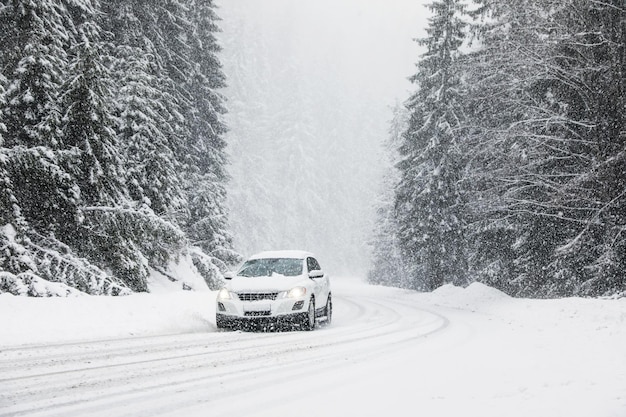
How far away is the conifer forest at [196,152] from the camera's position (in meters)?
14.7

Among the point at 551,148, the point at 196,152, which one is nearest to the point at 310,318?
the point at 551,148

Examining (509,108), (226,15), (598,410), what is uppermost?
(226,15)

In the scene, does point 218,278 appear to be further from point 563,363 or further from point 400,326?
point 563,363

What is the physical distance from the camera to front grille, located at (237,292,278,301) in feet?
40.2

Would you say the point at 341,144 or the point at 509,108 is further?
the point at 341,144

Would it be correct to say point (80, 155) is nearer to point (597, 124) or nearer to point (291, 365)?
point (291, 365)

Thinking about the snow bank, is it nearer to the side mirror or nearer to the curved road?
the curved road

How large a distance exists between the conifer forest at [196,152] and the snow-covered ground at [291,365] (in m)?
3.35

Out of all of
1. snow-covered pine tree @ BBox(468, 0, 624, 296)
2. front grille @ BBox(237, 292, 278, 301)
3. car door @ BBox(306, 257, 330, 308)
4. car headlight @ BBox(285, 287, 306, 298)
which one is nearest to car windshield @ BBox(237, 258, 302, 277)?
car door @ BBox(306, 257, 330, 308)

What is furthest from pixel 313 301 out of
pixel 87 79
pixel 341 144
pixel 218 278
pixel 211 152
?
pixel 341 144

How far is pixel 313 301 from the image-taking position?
13.0 meters

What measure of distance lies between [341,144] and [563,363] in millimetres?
103445

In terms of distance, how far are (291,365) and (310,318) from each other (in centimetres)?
488

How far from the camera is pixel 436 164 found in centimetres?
3247
